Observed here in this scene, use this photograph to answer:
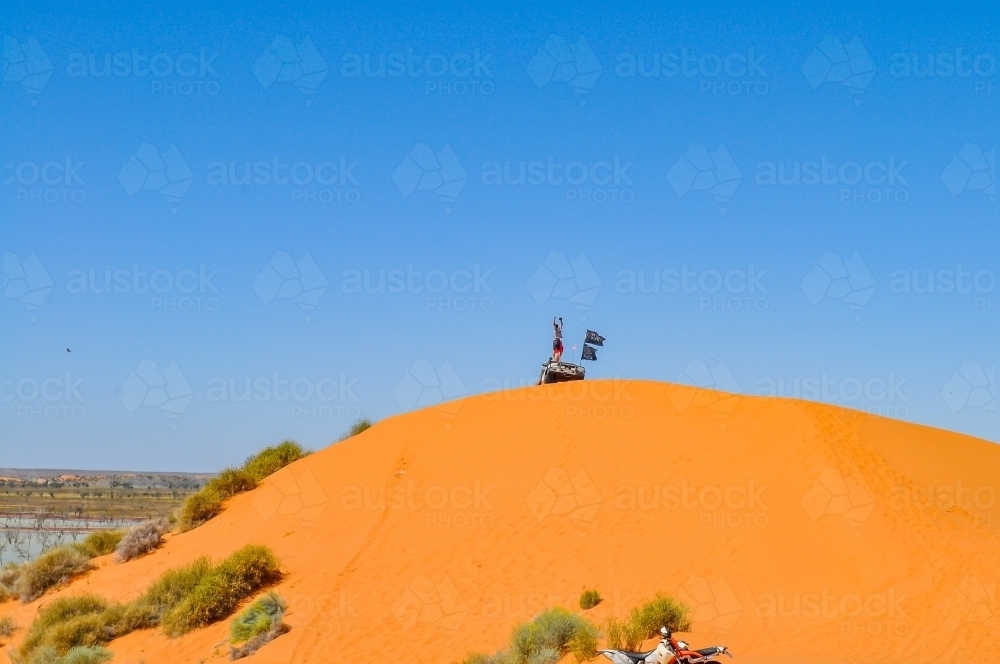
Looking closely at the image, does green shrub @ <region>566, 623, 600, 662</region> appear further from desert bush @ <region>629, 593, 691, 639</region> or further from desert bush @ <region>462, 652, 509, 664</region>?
desert bush @ <region>462, 652, 509, 664</region>

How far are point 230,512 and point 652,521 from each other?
12.6 meters

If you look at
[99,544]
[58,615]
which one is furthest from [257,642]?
[99,544]

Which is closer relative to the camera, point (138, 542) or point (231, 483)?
point (138, 542)

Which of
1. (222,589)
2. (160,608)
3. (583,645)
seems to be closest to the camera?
(583,645)

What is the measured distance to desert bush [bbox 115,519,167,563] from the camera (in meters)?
23.9

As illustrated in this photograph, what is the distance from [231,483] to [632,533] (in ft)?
45.6

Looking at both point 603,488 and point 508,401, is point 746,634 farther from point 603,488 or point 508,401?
point 508,401

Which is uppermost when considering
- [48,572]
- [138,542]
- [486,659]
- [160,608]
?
[138,542]

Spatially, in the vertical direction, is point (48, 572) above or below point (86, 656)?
above

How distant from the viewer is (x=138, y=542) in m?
24.0

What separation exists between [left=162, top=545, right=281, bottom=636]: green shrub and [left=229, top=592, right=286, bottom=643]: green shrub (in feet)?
2.89

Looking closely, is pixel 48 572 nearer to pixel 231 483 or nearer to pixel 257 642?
pixel 231 483

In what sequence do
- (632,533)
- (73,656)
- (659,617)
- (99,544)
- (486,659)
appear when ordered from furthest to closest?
(99,544), (632,533), (73,656), (486,659), (659,617)

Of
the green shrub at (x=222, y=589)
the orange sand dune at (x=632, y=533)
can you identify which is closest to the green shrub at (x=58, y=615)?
the orange sand dune at (x=632, y=533)
